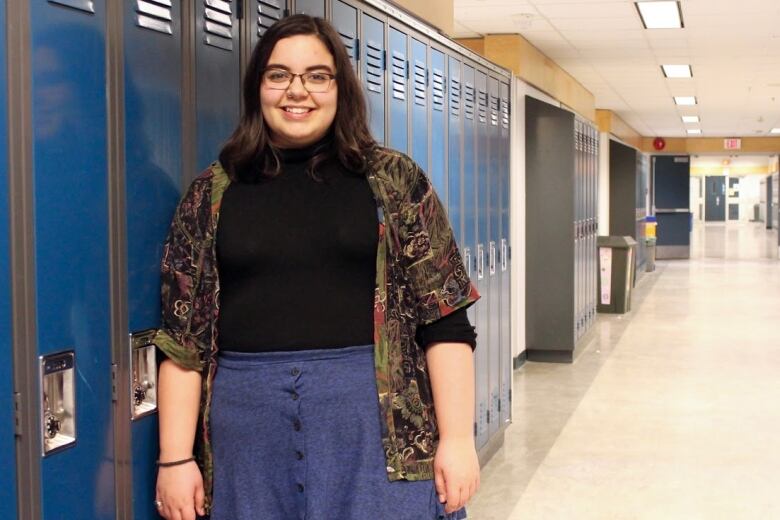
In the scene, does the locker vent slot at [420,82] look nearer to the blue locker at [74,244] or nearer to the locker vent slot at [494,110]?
the locker vent slot at [494,110]

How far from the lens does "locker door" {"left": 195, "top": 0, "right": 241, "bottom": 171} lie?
81.9 inches

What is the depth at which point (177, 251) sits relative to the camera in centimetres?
181

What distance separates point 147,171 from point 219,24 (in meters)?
0.46

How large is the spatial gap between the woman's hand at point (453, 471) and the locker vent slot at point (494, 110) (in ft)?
10.9

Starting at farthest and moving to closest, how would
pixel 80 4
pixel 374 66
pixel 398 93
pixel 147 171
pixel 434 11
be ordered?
pixel 434 11, pixel 398 93, pixel 374 66, pixel 147 171, pixel 80 4

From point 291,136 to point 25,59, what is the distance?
1.59ft

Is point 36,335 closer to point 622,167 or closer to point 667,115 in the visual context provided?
point 622,167

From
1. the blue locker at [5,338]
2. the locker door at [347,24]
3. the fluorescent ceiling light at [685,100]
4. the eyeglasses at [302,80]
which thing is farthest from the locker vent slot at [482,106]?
the fluorescent ceiling light at [685,100]

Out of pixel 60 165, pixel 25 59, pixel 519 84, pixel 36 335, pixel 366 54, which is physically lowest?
pixel 36 335

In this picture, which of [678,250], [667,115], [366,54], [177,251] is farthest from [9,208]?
[678,250]

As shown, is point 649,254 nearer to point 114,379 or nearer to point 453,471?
point 453,471

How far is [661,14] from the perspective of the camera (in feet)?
23.1

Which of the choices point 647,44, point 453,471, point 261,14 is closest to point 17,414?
point 453,471

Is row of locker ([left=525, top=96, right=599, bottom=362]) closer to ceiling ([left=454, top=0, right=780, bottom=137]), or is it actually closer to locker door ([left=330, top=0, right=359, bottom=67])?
ceiling ([left=454, top=0, right=780, bottom=137])
